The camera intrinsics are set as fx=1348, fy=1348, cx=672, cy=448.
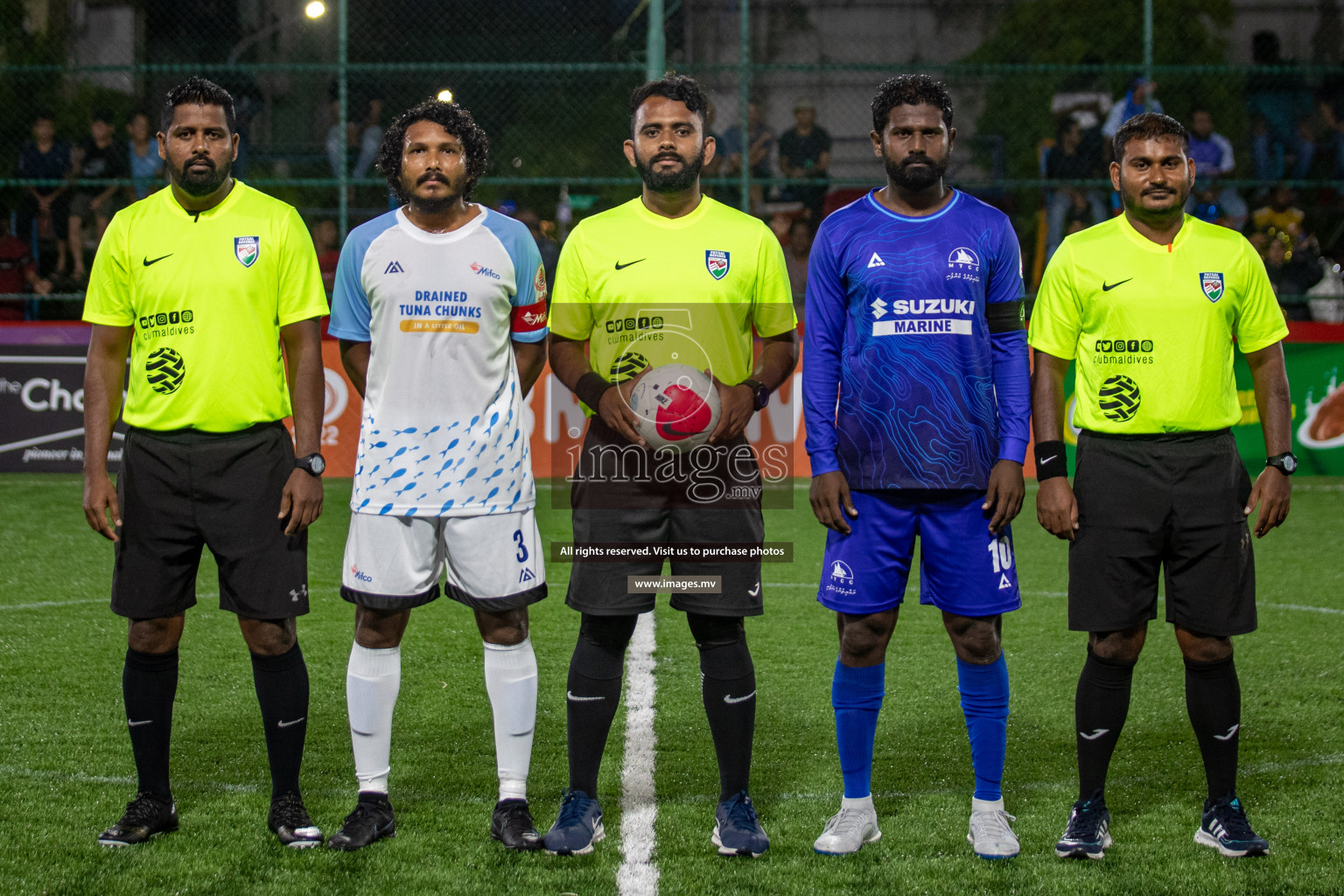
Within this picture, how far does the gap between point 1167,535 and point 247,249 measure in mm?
2656

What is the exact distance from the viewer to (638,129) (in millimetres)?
3764

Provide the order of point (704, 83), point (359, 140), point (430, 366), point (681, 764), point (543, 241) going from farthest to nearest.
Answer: point (704, 83) < point (359, 140) < point (543, 241) < point (681, 764) < point (430, 366)

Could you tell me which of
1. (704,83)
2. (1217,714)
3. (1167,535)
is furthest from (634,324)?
(704,83)

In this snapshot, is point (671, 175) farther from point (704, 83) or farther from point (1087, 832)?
point (704, 83)

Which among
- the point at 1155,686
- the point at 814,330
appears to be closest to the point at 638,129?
the point at 814,330

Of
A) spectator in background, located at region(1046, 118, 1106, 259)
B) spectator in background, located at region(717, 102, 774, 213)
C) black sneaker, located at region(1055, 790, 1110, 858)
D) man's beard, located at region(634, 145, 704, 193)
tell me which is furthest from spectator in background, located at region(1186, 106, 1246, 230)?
man's beard, located at region(634, 145, 704, 193)

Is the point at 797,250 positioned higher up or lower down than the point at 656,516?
higher up

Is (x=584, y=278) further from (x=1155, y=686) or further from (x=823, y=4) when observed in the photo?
(x=823, y=4)

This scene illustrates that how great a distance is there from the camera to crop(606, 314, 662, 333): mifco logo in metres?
3.71

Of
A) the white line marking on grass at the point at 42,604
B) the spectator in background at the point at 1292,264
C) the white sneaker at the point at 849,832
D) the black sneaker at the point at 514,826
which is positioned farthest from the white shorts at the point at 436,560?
the spectator in background at the point at 1292,264

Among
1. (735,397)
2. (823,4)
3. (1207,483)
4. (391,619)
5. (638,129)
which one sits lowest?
(391,619)

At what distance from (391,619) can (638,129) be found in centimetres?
154

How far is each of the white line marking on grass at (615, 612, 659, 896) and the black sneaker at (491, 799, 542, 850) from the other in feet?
0.86

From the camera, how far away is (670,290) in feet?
12.1
